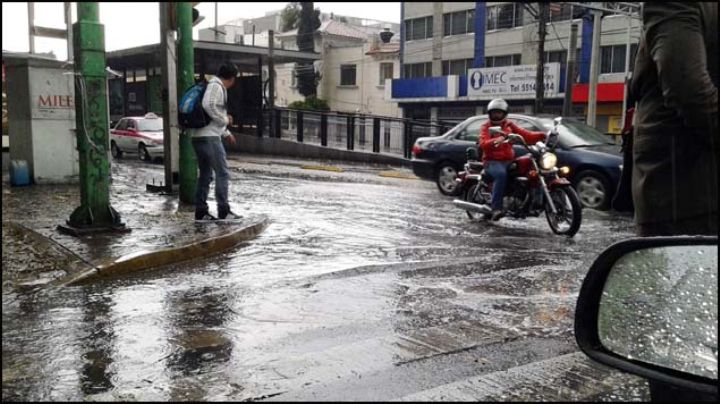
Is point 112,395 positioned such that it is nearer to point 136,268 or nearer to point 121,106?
point 136,268

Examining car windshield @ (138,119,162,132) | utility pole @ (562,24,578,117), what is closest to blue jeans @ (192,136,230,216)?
car windshield @ (138,119,162,132)

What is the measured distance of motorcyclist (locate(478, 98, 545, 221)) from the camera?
28.1ft

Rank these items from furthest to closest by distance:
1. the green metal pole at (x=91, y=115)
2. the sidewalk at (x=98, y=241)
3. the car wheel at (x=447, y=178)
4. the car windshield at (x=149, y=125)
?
the car windshield at (x=149, y=125) < the car wheel at (x=447, y=178) < the green metal pole at (x=91, y=115) < the sidewalk at (x=98, y=241)

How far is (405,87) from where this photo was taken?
42844mm

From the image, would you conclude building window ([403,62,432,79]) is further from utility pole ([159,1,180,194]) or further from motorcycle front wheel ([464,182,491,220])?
motorcycle front wheel ([464,182,491,220])

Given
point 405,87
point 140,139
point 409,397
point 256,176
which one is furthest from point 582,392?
point 405,87

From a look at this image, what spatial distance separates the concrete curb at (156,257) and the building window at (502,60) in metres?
33.6

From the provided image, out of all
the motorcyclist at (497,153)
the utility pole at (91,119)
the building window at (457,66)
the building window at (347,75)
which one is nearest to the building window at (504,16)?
the building window at (457,66)

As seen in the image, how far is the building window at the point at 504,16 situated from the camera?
3769cm

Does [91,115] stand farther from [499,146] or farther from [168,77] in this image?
[499,146]

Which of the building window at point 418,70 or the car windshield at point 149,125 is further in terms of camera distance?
the building window at point 418,70

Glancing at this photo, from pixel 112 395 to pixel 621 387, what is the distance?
2.44 metres

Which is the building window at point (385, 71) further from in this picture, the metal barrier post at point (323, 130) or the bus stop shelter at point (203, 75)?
the metal barrier post at point (323, 130)

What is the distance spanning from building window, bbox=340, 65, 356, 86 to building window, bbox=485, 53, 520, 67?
1435cm
